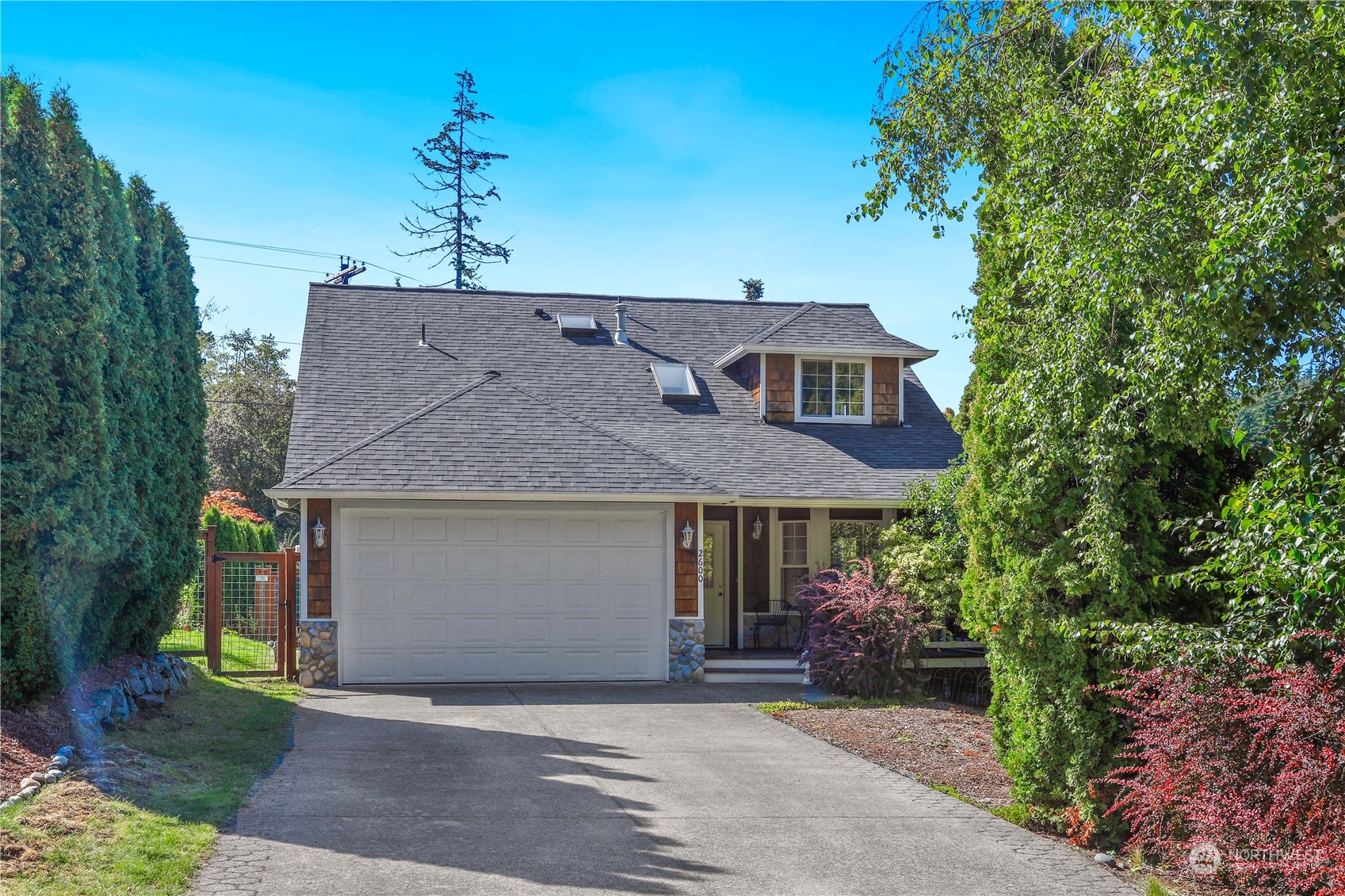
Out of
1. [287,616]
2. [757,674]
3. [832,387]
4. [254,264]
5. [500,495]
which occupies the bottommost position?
[757,674]

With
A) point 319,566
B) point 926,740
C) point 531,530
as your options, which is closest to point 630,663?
point 531,530

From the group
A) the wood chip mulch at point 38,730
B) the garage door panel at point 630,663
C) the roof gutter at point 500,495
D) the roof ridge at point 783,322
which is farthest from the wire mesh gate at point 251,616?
the roof ridge at point 783,322

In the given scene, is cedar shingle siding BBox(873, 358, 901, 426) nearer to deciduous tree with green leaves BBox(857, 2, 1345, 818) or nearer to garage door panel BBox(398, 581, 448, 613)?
garage door panel BBox(398, 581, 448, 613)

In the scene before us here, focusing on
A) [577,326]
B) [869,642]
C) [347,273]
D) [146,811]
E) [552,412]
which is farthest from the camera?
[347,273]

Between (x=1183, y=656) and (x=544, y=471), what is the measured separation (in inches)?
370

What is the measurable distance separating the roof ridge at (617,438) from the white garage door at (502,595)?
0.70 meters

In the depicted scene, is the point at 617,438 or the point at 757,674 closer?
the point at 757,674

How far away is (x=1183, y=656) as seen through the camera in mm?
5957

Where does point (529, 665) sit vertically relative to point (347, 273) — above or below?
below

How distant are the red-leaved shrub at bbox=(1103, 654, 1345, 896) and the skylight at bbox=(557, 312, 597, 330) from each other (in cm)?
1365

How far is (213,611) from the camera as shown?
1431cm

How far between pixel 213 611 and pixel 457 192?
73.2 ft

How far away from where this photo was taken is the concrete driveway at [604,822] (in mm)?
5781

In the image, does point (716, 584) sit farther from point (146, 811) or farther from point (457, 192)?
point (457, 192)
